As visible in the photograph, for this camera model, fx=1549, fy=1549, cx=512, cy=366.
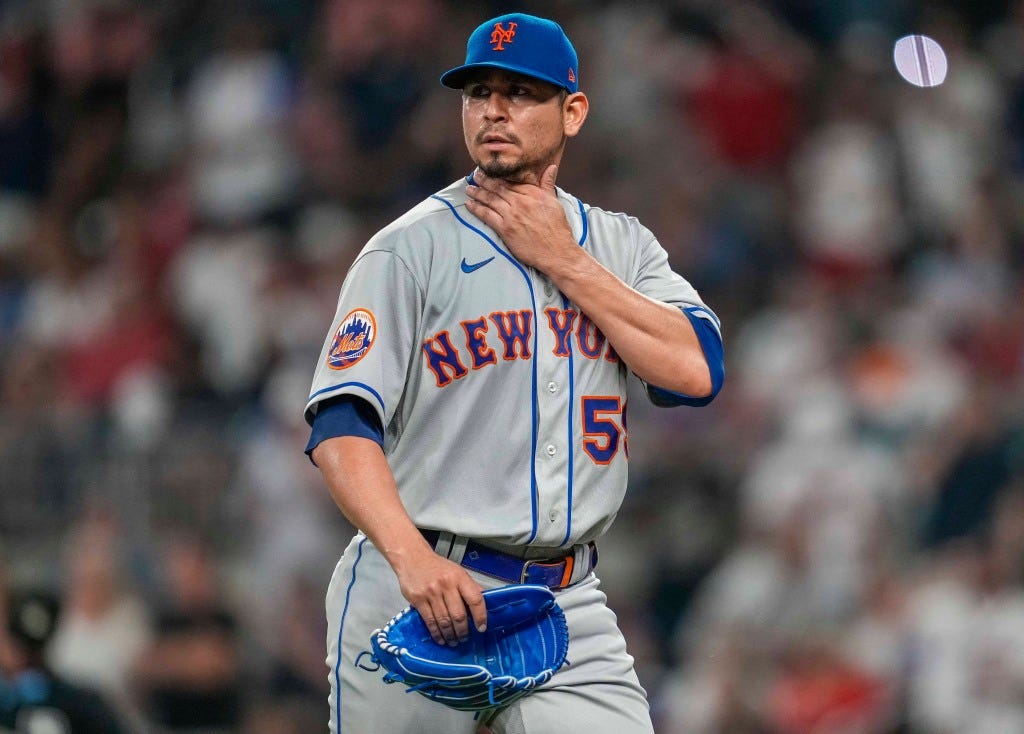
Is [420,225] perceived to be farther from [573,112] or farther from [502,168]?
[573,112]

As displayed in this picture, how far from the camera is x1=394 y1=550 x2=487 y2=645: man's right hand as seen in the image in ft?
8.68

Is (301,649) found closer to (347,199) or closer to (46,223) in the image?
(347,199)

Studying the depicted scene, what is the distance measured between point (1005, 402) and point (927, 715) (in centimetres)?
153

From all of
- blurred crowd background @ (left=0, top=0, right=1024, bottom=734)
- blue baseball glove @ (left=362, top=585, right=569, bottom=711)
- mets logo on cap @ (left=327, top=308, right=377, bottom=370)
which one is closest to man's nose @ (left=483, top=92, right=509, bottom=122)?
mets logo on cap @ (left=327, top=308, right=377, bottom=370)

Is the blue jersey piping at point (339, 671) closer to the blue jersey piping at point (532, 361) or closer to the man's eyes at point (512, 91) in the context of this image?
the blue jersey piping at point (532, 361)

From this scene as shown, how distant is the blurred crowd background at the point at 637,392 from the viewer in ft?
21.5

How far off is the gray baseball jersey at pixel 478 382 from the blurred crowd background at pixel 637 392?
3468mm

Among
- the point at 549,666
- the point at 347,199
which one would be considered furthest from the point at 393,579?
the point at 347,199

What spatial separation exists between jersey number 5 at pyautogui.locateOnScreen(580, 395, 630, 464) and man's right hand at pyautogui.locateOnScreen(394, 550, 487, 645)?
0.48 metres

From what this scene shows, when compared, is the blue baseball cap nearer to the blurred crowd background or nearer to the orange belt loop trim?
the orange belt loop trim

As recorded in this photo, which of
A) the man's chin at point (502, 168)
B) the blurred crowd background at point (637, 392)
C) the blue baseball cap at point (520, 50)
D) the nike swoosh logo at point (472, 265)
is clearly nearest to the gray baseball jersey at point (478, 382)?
the nike swoosh logo at point (472, 265)

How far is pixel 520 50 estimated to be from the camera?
303cm

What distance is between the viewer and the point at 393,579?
2.95 meters

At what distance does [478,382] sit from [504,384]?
55mm
